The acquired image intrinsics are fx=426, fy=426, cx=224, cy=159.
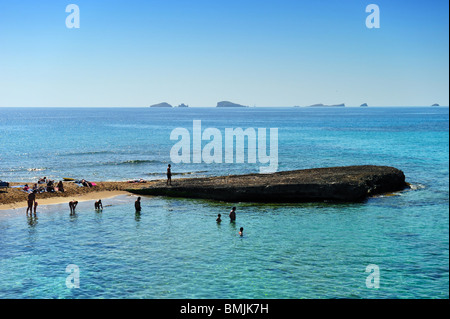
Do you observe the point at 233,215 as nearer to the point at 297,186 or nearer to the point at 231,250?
the point at 231,250

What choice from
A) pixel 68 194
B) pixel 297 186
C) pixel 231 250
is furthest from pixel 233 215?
pixel 68 194

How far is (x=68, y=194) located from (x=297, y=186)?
23.1m

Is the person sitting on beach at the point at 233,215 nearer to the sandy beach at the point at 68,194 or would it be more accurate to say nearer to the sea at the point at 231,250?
the sea at the point at 231,250

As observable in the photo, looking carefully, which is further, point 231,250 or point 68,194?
point 68,194

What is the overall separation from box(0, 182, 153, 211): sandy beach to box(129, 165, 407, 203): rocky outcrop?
2.69 meters

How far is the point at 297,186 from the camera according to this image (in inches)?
1560

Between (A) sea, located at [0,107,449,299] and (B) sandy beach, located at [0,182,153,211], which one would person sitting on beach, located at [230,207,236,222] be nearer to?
(A) sea, located at [0,107,449,299]

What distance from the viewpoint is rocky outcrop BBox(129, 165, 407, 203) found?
3925 cm

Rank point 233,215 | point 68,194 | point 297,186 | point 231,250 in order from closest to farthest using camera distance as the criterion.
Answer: point 231,250
point 233,215
point 297,186
point 68,194

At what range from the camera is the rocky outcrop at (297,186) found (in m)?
39.3

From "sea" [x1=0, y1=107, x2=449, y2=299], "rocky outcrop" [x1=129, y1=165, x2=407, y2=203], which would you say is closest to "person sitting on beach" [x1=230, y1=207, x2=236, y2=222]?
"sea" [x1=0, y1=107, x2=449, y2=299]

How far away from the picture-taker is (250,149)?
9531 cm

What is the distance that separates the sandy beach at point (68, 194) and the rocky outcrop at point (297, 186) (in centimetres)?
269
